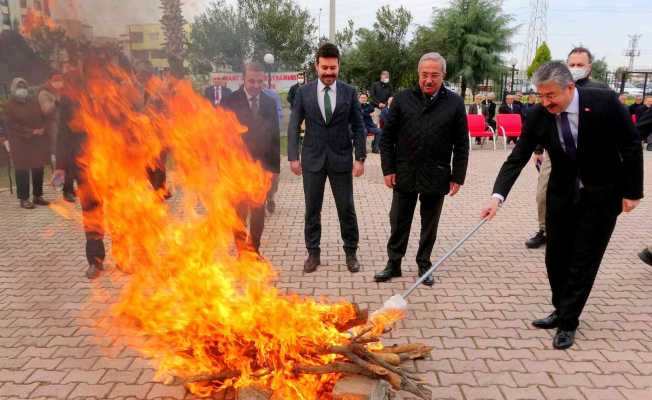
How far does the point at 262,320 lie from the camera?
10.7 ft

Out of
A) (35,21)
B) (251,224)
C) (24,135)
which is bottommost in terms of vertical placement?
(251,224)

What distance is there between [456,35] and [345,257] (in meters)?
27.6

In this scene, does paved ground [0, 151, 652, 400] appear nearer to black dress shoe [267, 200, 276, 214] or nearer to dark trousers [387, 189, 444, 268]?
dark trousers [387, 189, 444, 268]

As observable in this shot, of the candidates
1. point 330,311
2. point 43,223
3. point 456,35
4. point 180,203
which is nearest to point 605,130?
point 330,311

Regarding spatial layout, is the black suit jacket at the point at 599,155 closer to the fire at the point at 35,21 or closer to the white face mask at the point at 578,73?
the white face mask at the point at 578,73

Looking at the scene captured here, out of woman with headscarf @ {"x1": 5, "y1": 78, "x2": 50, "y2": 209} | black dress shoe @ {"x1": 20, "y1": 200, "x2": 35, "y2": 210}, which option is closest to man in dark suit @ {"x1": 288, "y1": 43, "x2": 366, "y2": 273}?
woman with headscarf @ {"x1": 5, "y1": 78, "x2": 50, "y2": 209}

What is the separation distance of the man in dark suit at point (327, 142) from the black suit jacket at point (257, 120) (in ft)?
0.78

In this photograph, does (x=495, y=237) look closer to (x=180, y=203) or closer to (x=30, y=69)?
(x=180, y=203)

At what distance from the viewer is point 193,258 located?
12.9 feet

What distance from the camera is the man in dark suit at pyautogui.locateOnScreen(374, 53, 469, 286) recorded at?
4.84 m

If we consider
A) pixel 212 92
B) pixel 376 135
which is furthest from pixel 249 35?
pixel 212 92

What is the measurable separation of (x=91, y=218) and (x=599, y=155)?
458cm

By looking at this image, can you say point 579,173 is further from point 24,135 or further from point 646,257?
point 24,135

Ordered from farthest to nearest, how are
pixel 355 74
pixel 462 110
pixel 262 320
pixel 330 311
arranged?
pixel 355 74
pixel 462 110
pixel 330 311
pixel 262 320
